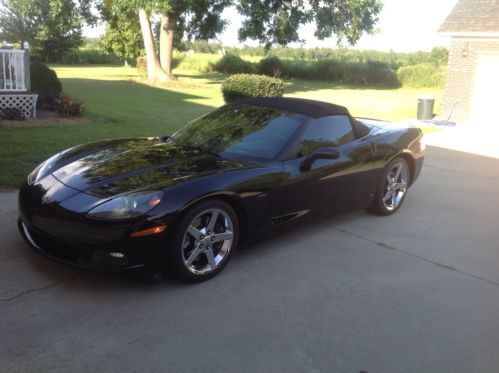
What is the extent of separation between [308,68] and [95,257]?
40.5m

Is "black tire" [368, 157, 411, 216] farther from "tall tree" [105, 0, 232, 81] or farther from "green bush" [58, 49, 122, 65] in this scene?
"green bush" [58, 49, 122, 65]

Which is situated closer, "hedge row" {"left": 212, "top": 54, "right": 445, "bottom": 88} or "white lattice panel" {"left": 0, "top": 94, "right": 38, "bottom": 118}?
"white lattice panel" {"left": 0, "top": 94, "right": 38, "bottom": 118}

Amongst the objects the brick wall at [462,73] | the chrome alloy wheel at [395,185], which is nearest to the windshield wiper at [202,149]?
the chrome alloy wheel at [395,185]

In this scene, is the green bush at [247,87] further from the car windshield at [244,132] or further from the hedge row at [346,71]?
the hedge row at [346,71]

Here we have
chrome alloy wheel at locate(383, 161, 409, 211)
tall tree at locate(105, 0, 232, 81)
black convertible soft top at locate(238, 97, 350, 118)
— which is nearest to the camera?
black convertible soft top at locate(238, 97, 350, 118)

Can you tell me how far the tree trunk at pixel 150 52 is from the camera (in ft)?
85.2

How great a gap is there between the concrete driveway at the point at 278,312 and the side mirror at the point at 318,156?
781 millimetres

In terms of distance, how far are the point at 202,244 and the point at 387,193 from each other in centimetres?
289

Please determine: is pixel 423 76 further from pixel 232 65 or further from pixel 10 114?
pixel 10 114

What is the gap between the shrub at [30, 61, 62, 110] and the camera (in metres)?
11.8

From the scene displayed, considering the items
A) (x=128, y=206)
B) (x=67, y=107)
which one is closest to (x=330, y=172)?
(x=128, y=206)

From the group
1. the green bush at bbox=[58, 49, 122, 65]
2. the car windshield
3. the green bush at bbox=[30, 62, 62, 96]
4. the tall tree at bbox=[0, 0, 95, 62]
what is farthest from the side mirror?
the green bush at bbox=[58, 49, 122, 65]

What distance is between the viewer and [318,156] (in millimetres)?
4500

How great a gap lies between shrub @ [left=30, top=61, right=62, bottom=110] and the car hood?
792cm
